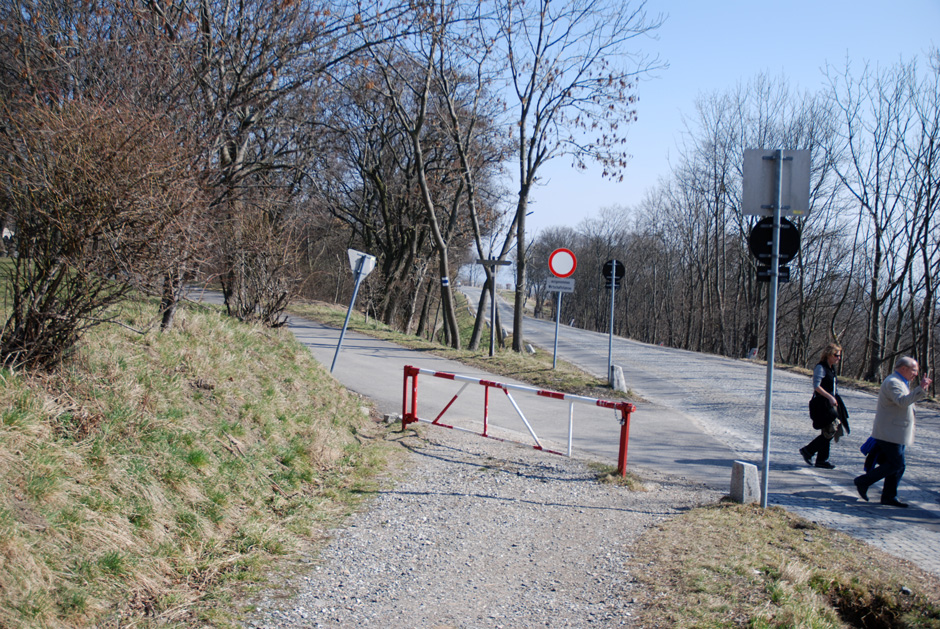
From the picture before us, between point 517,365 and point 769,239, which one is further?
point 517,365

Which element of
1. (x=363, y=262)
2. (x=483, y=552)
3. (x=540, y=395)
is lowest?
(x=483, y=552)

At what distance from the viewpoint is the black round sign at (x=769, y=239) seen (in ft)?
21.0

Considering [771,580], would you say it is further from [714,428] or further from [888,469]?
[714,428]

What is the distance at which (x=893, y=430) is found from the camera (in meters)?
7.00

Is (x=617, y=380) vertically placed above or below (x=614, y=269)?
below

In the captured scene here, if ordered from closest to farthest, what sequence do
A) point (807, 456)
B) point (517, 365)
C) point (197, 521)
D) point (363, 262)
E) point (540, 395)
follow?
1. point (197, 521)
2. point (540, 395)
3. point (807, 456)
4. point (363, 262)
5. point (517, 365)

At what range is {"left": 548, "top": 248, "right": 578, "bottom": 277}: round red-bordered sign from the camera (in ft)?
48.3

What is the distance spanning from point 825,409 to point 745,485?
2.62 m

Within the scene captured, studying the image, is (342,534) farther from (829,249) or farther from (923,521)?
(829,249)

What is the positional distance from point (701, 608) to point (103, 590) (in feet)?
11.6

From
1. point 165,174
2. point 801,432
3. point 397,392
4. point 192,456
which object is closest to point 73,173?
point 165,174

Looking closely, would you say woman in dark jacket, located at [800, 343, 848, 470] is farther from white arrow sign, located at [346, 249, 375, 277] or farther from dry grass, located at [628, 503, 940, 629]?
white arrow sign, located at [346, 249, 375, 277]

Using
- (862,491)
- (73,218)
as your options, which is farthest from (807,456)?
(73,218)

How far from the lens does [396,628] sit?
3.80 m
